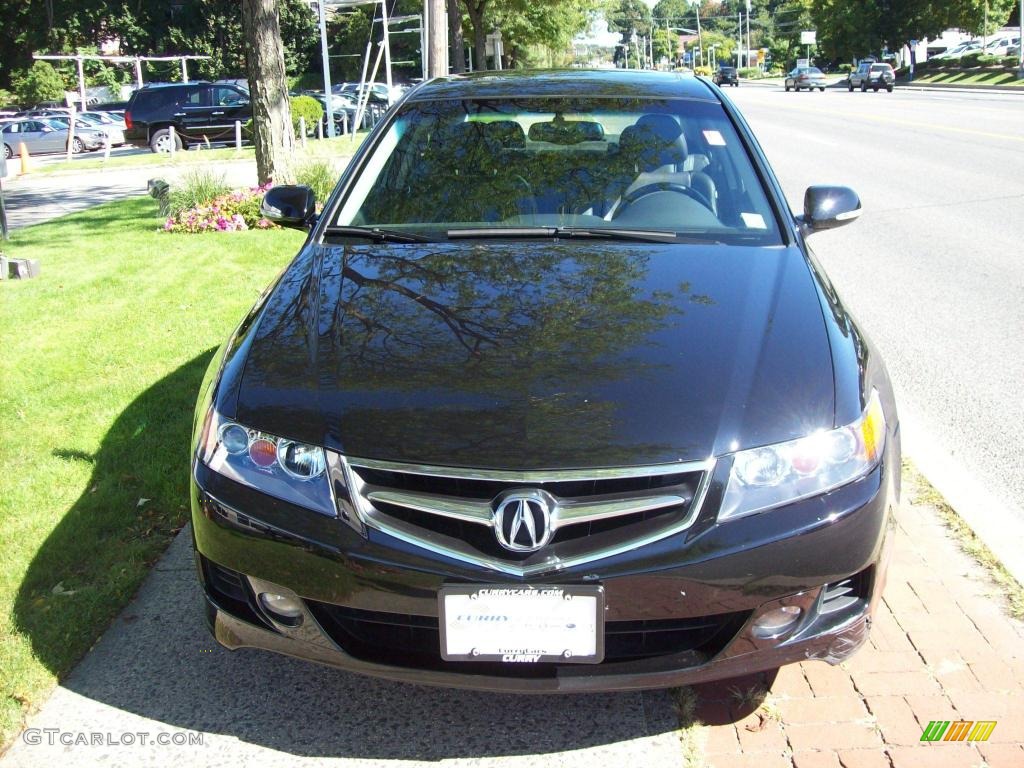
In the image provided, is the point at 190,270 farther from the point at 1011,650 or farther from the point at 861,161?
the point at 861,161

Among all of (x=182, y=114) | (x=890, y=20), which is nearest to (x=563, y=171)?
(x=182, y=114)

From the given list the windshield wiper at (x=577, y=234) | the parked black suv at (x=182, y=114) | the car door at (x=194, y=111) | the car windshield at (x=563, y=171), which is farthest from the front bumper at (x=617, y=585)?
the car door at (x=194, y=111)

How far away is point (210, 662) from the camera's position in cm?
312

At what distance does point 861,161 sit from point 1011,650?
48.0ft

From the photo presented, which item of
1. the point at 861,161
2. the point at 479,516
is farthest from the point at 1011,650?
the point at 861,161

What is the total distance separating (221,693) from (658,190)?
7.84 ft

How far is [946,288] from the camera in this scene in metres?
7.53

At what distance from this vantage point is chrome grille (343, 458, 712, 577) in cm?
234

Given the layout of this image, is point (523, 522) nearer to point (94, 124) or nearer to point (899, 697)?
point (899, 697)

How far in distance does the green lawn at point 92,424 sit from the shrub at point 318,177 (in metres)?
2.19

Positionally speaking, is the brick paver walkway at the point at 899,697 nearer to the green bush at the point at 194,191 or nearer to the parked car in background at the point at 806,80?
the green bush at the point at 194,191

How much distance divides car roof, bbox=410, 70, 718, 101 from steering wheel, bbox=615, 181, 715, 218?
0.56 m

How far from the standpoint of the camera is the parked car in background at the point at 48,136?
112 feet
